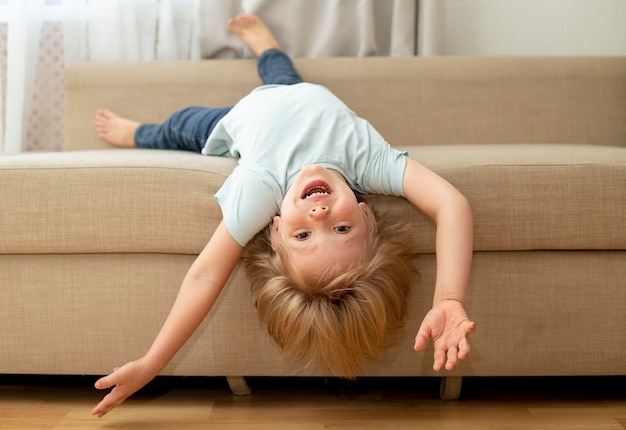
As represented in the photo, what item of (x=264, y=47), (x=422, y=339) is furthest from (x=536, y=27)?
(x=422, y=339)

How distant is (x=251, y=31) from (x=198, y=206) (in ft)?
3.25

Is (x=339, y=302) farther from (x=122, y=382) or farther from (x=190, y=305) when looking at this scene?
(x=122, y=382)

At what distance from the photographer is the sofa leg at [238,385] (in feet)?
4.46

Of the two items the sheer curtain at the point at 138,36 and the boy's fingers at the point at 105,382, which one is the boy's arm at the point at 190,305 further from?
the sheer curtain at the point at 138,36

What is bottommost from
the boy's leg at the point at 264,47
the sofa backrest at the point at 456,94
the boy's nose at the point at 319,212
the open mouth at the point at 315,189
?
the boy's nose at the point at 319,212

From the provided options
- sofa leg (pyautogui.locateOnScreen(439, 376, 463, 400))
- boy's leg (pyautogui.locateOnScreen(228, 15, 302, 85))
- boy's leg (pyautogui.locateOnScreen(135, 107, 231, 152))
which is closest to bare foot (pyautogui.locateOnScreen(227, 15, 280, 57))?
boy's leg (pyautogui.locateOnScreen(228, 15, 302, 85))

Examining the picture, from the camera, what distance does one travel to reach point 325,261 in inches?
46.2

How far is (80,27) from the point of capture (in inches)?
90.0

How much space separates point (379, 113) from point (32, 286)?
109cm

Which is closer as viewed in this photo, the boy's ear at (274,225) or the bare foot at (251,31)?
the boy's ear at (274,225)

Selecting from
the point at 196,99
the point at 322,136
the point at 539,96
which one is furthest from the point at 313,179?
the point at 539,96

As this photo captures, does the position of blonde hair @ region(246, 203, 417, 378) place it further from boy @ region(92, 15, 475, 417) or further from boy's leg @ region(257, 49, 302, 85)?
boy's leg @ region(257, 49, 302, 85)

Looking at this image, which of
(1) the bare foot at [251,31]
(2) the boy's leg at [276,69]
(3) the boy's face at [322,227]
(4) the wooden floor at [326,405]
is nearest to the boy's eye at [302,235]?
(3) the boy's face at [322,227]

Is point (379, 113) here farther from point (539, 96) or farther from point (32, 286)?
point (32, 286)
